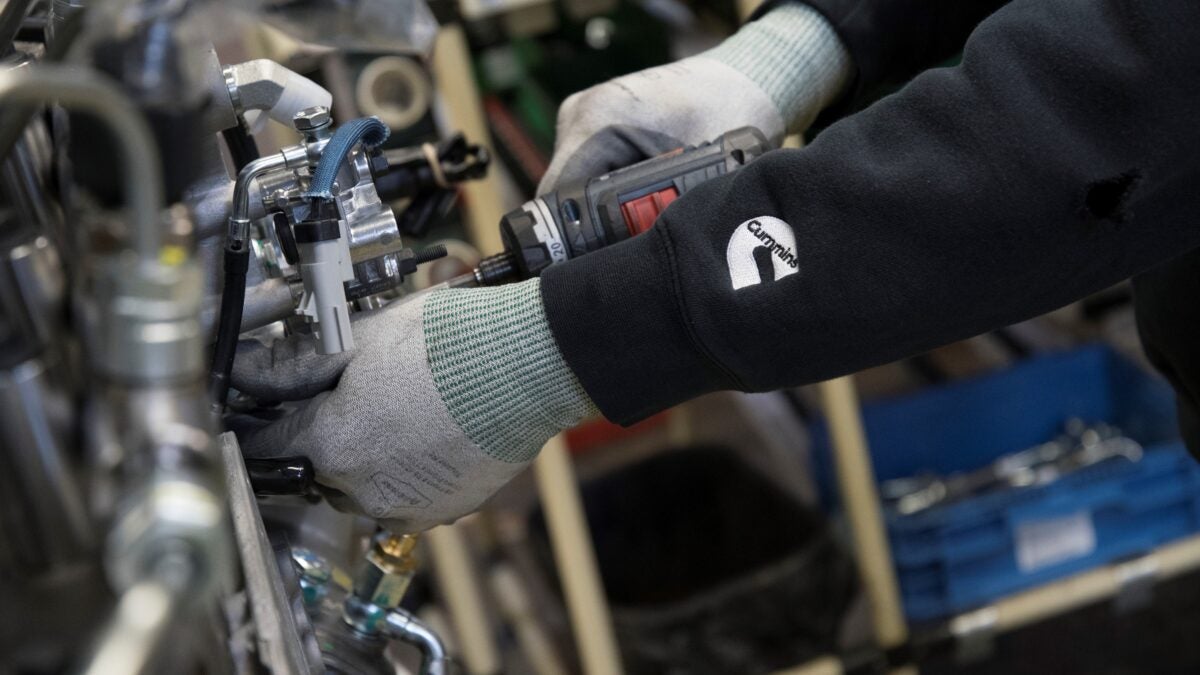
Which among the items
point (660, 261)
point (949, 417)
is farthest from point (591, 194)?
point (949, 417)

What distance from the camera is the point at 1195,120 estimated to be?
603 millimetres

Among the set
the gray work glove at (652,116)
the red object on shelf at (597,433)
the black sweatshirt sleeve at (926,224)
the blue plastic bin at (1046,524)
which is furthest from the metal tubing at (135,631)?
the red object on shelf at (597,433)

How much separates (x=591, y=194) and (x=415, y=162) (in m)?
0.13

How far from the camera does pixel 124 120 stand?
320mm

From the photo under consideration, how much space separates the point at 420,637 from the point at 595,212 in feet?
0.96

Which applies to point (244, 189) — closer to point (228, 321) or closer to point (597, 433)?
point (228, 321)

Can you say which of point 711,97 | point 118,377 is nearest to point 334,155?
point 118,377

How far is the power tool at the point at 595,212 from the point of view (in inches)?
29.9

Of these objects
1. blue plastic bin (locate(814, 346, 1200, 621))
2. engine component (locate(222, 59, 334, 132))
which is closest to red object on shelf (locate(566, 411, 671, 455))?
blue plastic bin (locate(814, 346, 1200, 621))

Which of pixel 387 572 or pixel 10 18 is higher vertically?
pixel 10 18

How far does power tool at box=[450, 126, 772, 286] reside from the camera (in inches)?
29.9

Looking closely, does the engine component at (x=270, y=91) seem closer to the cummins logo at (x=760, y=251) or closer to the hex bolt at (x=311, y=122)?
the hex bolt at (x=311, y=122)

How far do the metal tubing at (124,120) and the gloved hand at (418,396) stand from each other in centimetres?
33

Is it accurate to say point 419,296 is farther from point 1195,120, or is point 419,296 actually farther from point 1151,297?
point 1151,297
